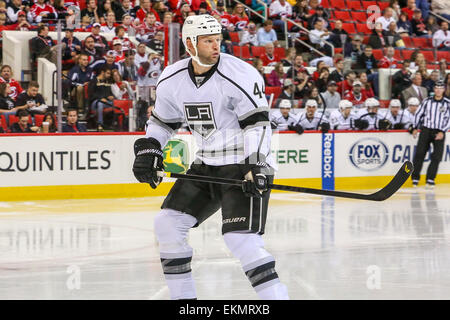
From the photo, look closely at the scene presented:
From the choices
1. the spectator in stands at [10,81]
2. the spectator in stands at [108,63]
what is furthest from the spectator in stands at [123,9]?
the spectator in stands at [10,81]

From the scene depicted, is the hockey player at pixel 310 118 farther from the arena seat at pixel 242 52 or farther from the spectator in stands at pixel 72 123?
the spectator in stands at pixel 72 123

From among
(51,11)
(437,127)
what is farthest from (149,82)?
(437,127)

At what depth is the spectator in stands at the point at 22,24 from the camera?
12508mm

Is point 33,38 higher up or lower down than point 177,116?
higher up

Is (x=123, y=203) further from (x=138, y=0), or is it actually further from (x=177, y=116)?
(x=177, y=116)

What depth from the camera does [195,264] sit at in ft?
22.0

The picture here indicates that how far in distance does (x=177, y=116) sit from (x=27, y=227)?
14.5 ft

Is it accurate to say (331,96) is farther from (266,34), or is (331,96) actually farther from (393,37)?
(393,37)

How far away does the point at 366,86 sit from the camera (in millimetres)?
14305

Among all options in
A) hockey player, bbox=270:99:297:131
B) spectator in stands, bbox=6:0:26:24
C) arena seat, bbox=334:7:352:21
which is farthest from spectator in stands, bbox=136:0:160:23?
arena seat, bbox=334:7:352:21

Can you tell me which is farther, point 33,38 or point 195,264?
point 33,38

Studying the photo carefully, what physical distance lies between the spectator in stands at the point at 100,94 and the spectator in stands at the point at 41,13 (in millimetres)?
2000

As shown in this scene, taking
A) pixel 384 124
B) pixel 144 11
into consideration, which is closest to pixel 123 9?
pixel 144 11

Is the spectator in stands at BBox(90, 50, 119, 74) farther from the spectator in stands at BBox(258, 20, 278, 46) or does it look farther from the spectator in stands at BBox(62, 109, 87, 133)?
the spectator in stands at BBox(258, 20, 278, 46)
